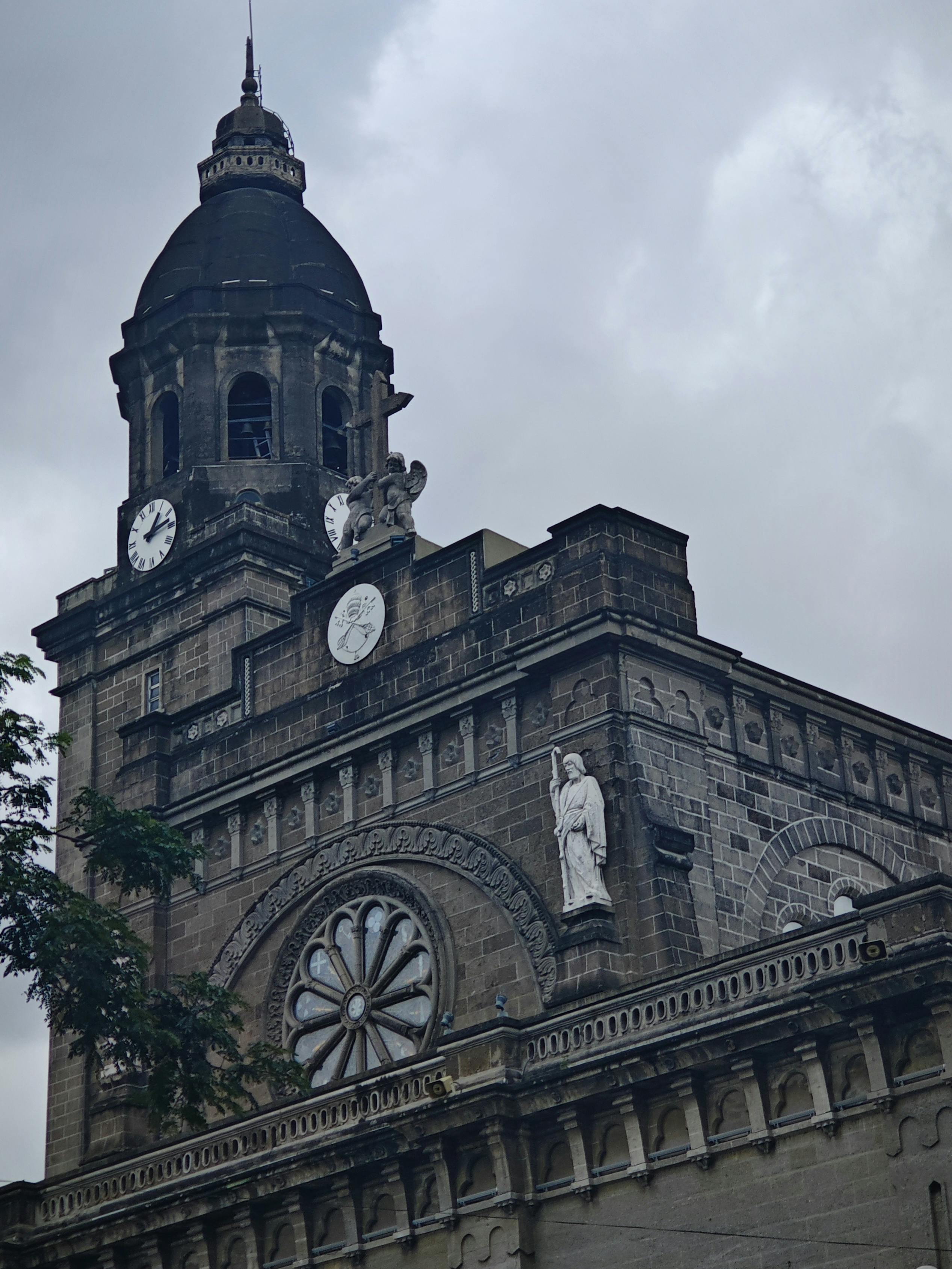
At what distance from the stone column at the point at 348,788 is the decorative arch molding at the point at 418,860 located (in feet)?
1.29

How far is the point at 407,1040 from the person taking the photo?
48781mm

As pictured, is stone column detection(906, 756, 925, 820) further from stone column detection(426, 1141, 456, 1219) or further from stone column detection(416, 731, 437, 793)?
stone column detection(426, 1141, 456, 1219)

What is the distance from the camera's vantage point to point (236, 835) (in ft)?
176

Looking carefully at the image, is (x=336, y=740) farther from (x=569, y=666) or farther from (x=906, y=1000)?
(x=906, y=1000)

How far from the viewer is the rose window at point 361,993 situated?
48.9m

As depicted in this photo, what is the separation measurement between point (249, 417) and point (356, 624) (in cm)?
1135

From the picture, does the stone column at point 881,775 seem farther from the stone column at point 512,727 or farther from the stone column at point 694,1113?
the stone column at point 694,1113

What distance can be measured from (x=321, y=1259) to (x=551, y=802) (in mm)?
9248

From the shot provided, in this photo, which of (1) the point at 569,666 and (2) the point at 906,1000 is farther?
(1) the point at 569,666

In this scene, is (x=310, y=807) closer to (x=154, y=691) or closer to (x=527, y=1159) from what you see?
(x=154, y=691)

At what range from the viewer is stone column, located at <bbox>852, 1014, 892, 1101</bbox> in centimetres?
3756

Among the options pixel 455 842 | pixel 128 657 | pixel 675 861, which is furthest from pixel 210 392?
pixel 675 861

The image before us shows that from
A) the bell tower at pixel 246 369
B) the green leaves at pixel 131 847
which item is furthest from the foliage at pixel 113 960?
the bell tower at pixel 246 369

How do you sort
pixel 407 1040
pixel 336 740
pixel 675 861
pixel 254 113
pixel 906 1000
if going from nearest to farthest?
pixel 906 1000
pixel 675 861
pixel 407 1040
pixel 336 740
pixel 254 113
